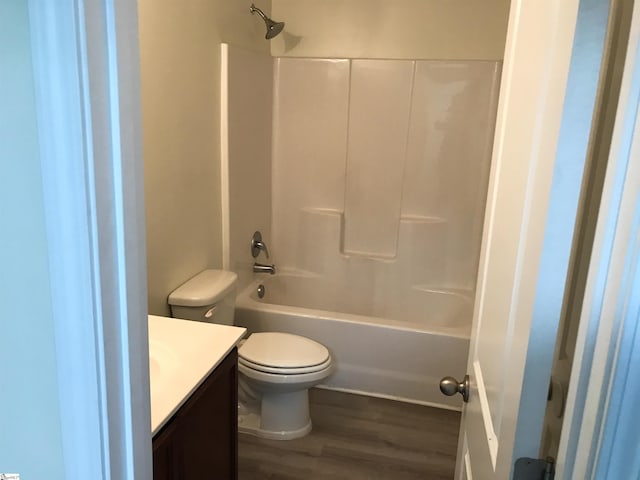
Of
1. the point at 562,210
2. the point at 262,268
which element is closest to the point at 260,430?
the point at 262,268

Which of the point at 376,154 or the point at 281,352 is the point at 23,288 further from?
the point at 376,154

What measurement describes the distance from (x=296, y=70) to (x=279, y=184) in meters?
0.71

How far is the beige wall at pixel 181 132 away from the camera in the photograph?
2.07m

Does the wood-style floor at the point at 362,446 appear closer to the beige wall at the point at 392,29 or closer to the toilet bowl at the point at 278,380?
the toilet bowl at the point at 278,380

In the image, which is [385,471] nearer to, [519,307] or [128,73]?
[519,307]

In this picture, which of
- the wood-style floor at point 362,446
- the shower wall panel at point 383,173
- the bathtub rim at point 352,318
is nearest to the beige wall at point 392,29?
the shower wall panel at point 383,173

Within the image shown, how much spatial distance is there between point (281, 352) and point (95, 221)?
1.87 metres

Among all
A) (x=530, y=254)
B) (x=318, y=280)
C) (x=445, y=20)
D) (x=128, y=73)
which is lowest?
(x=318, y=280)

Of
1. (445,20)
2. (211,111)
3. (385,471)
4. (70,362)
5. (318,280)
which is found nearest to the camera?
(70,362)

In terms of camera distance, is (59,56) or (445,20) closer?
(59,56)

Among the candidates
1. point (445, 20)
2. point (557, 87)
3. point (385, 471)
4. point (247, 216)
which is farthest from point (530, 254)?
point (445, 20)

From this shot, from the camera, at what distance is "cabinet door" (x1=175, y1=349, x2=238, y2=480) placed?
1381mm

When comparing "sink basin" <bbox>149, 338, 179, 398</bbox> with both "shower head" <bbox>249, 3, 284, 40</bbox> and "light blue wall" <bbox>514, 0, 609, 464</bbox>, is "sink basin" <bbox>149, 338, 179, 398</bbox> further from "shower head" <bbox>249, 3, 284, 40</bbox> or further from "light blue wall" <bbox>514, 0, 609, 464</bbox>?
"shower head" <bbox>249, 3, 284, 40</bbox>

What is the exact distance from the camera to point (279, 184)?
3.52 meters
